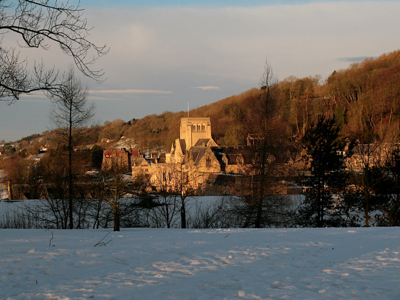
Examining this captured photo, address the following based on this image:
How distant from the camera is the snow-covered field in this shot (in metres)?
5.01

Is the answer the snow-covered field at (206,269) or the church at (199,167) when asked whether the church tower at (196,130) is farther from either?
the snow-covered field at (206,269)

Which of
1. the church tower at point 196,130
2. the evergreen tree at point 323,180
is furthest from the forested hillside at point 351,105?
the evergreen tree at point 323,180

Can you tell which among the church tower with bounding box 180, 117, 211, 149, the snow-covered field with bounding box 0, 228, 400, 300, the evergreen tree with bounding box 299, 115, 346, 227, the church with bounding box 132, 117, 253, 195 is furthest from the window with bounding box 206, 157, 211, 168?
the snow-covered field with bounding box 0, 228, 400, 300

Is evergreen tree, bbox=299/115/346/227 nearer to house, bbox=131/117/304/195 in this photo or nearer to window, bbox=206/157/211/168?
house, bbox=131/117/304/195

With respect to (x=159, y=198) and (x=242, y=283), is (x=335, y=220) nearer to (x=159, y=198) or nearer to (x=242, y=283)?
(x=159, y=198)

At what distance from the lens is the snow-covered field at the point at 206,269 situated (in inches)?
197

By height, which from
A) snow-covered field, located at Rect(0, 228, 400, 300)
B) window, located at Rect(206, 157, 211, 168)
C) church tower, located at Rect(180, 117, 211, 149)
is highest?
church tower, located at Rect(180, 117, 211, 149)

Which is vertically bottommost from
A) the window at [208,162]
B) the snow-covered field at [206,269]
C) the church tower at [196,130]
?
the snow-covered field at [206,269]

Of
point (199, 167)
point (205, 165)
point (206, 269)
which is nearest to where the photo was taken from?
point (206, 269)

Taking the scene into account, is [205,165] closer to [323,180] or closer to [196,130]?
[196,130]

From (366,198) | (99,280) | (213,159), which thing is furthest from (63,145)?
(213,159)

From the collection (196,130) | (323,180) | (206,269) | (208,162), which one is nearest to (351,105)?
(196,130)

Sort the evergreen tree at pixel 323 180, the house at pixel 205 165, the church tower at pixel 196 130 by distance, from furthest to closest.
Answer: the church tower at pixel 196 130 < the evergreen tree at pixel 323 180 < the house at pixel 205 165

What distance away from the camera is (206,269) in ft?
20.6
